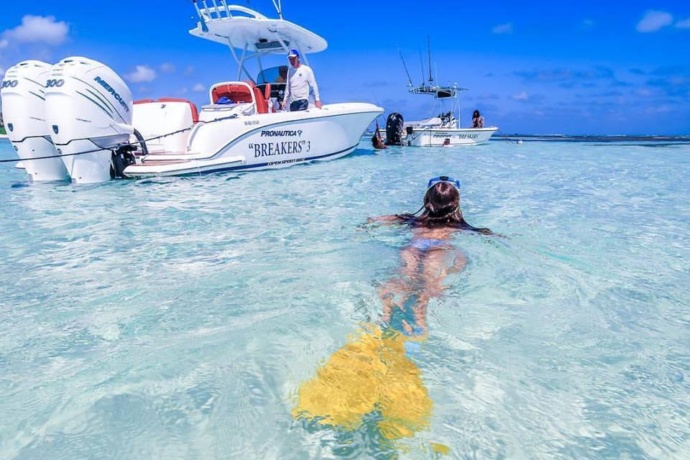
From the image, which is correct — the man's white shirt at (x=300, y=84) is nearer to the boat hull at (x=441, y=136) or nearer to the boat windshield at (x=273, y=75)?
the boat windshield at (x=273, y=75)

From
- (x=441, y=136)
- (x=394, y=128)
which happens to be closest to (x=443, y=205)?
(x=394, y=128)

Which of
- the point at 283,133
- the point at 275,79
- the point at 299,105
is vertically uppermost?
the point at 275,79

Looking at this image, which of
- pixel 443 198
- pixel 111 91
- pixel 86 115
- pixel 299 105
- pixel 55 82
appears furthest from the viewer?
pixel 299 105

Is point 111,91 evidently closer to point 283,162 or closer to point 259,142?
point 259,142

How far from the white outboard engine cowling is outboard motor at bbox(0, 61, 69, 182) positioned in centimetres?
32

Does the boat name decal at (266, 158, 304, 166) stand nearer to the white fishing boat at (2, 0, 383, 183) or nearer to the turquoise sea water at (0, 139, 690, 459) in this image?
the white fishing boat at (2, 0, 383, 183)

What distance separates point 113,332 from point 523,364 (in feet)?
6.43

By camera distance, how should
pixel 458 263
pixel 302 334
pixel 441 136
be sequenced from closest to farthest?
pixel 302 334, pixel 458 263, pixel 441 136

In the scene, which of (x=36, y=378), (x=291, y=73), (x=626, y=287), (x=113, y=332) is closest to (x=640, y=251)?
(x=626, y=287)

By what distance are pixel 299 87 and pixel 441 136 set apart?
11696 millimetres

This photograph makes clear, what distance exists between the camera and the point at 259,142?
28.8 feet

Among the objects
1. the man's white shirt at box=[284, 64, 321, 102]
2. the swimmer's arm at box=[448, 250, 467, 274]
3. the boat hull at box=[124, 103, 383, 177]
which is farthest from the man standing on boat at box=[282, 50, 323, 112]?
the swimmer's arm at box=[448, 250, 467, 274]

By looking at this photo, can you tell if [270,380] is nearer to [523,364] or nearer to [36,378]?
[36,378]

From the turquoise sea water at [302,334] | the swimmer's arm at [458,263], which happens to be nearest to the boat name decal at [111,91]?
the turquoise sea water at [302,334]
